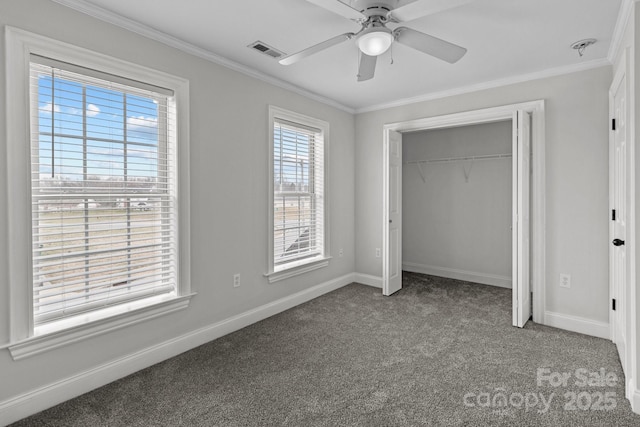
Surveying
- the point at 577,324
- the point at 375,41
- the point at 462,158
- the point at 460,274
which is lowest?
the point at 577,324

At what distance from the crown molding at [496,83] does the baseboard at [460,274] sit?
256cm

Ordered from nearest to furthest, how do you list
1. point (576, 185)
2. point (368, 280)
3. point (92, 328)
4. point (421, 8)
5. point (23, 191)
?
point (421, 8) < point (23, 191) < point (92, 328) < point (576, 185) < point (368, 280)

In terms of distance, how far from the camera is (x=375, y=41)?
1970mm

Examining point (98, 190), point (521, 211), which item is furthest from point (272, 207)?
point (521, 211)

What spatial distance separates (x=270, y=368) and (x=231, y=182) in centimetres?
163

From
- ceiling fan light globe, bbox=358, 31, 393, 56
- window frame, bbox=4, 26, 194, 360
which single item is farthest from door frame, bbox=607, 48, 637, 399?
window frame, bbox=4, 26, 194, 360

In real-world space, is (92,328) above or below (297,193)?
below

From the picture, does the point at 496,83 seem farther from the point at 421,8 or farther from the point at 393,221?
the point at 421,8

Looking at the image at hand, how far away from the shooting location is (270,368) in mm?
2484

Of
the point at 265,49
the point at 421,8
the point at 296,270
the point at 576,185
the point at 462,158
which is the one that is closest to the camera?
the point at 421,8

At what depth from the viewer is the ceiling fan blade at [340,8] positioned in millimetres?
1768

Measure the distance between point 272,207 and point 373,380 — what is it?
193cm

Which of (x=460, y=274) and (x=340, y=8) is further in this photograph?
(x=460, y=274)

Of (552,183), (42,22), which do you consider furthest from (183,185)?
(552,183)
